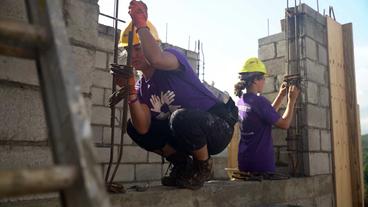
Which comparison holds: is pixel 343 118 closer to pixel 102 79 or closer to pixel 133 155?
pixel 133 155

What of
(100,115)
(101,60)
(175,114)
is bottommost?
(175,114)

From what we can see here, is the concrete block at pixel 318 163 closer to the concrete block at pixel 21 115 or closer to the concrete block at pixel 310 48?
the concrete block at pixel 310 48

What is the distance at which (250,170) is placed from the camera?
11.4 ft

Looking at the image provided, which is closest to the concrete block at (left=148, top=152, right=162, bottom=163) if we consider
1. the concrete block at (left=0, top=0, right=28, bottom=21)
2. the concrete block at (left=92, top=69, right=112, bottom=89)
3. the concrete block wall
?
the concrete block at (left=92, top=69, right=112, bottom=89)

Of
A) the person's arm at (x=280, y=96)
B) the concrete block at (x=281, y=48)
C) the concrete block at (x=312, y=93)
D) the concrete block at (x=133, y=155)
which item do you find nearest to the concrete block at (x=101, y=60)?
the concrete block at (x=133, y=155)

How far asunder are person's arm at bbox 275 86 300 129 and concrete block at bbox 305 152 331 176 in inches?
26.6

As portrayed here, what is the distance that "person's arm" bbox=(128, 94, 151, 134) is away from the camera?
94.7 inches

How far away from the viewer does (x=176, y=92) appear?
2.56 m

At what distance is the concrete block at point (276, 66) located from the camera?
438cm

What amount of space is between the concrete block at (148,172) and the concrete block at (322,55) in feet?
9.97

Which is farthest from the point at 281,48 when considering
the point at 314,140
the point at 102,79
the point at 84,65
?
the point at 84,65

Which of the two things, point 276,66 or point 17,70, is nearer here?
point 17,70

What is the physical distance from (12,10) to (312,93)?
3.27 metres

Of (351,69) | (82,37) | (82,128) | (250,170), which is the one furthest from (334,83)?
(82,128)
